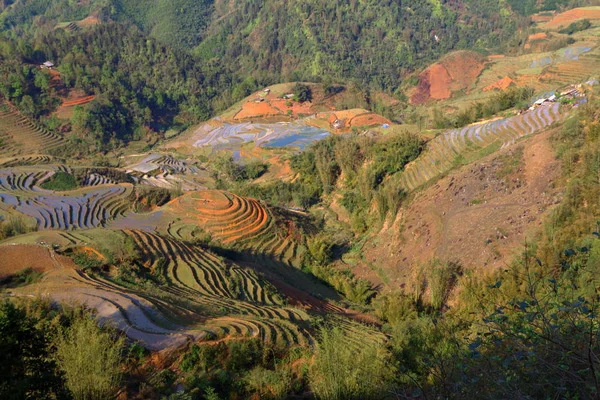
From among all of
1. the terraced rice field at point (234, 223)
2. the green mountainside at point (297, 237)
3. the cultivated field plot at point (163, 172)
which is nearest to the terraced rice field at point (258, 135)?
the green mountainside at point (297, 237)

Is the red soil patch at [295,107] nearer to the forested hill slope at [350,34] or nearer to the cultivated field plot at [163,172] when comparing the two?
the forested hill slope at [350,34]

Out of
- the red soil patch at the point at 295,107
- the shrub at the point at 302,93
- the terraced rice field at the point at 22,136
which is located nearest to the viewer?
the terraced rice field at the point at 22,136

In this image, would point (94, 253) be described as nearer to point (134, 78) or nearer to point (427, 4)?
point (134, 78)

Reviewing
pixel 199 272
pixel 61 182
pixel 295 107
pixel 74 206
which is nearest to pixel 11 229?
pixel 199 272

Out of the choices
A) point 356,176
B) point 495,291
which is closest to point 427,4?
point 356,176

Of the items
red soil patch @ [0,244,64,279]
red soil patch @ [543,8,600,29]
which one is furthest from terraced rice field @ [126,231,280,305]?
red soil patch @ [543,8,600,29]

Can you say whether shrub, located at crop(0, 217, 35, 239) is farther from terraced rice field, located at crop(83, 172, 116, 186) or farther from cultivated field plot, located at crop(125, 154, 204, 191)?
cultivated field plot, located at crop(125, 154, 204, 191)
